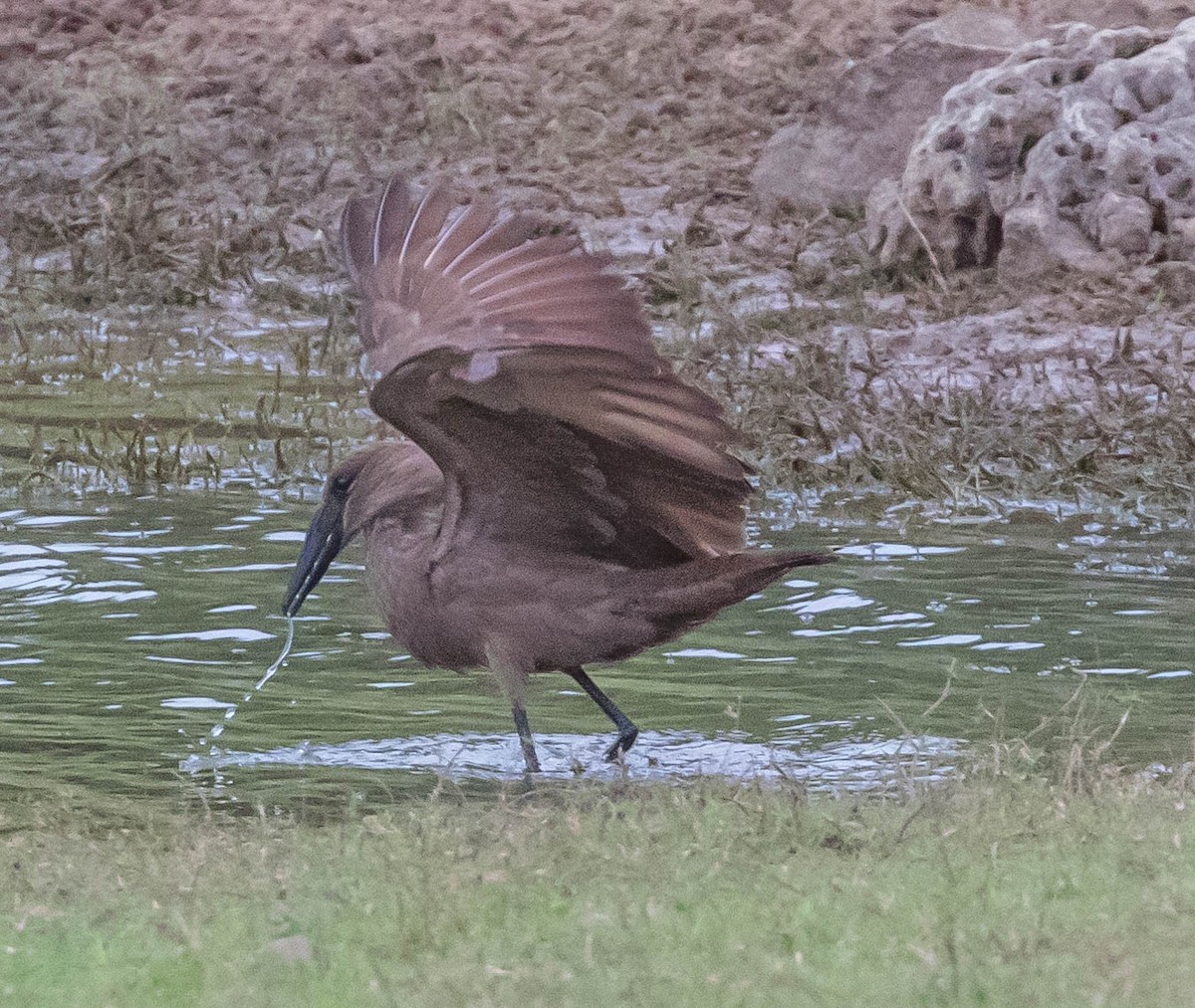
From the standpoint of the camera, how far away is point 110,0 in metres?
18.7

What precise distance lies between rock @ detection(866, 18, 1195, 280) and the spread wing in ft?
20.4

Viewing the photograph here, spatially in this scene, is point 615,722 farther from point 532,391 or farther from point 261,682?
point 532,391

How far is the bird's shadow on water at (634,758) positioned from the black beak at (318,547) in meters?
0.41

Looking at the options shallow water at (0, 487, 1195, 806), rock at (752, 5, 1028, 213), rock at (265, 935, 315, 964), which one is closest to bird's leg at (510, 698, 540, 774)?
shallow water at (0, 487, 1195, 806)

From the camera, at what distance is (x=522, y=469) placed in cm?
582

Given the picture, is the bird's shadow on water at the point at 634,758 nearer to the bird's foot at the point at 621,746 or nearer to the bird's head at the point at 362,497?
the bird's foot at the point at 621,746

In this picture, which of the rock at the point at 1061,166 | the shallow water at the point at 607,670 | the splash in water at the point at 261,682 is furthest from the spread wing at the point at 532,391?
the rock at the point at 1061,166

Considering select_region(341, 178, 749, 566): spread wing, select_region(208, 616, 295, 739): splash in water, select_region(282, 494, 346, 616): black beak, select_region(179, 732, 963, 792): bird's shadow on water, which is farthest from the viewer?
select_region(208, 616, 295, 739): splash in water

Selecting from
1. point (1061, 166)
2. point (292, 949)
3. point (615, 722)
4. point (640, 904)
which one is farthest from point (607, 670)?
point (1061, 166)

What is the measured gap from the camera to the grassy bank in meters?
3.67

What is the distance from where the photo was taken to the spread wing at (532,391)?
5293 mm

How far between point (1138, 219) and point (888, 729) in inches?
231

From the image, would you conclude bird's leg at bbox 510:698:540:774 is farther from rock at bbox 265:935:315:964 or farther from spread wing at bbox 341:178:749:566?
rock at bbox 265:935:315:964

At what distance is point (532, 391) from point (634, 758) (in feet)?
4.98
